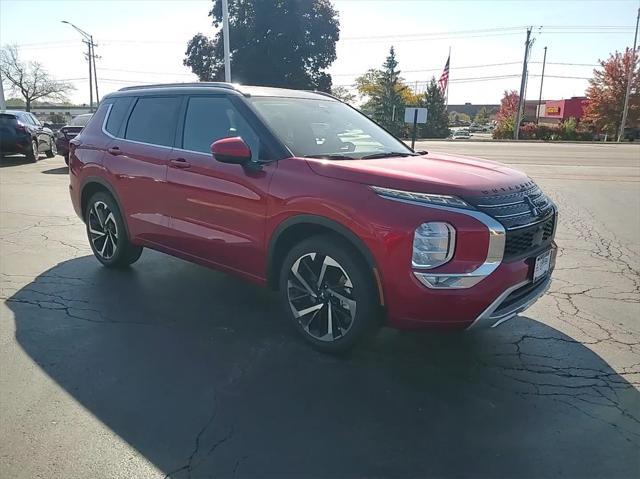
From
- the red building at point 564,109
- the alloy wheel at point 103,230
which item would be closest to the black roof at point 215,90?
the alloy wheel at point 103,230

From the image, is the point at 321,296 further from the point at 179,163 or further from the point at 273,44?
the point at 273,44

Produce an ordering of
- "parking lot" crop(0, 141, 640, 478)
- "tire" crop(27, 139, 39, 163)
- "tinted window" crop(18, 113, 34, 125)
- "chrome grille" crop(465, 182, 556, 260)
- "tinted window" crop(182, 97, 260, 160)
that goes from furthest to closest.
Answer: "tire" crop(27, 139, 39, 163) → "tinted window" crop(18, 113, 34, 125) → "tinted window" crop(182, 97, 260, 160) → "chrome grille" crop(465, 182, 556, 260) → "parking lot" crop(0, 141, 640, 478)

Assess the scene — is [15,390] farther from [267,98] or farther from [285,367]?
[267,98]

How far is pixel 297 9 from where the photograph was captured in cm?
3847

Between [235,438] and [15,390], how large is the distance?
148 centimetres

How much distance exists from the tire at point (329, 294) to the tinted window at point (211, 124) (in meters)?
0.94

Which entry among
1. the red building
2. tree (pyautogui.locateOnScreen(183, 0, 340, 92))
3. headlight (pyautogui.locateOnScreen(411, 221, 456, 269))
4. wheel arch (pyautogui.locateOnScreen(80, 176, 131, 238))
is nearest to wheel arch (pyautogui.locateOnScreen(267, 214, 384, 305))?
headlight (pyautogui.locateOnScreen(411, 221, 456, 269))

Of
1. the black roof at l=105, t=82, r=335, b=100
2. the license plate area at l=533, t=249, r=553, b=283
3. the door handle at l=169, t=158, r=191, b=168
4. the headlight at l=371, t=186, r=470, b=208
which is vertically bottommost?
the license plate area at l=533, t=249, r=553, b=283

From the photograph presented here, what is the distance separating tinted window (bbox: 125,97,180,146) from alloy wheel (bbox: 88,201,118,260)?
0.89 m

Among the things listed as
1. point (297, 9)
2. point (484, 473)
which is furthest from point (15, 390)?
point (297, 9)

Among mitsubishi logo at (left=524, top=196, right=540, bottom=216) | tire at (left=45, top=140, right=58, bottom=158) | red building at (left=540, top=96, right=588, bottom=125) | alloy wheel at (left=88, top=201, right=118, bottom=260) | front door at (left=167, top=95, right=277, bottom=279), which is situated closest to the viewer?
mitsubishi logo at (left=524, top=196, right=540, bottom=216)

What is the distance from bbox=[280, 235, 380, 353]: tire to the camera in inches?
128

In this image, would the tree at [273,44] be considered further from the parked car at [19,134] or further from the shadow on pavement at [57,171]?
the shadow on pavement at [57,171]

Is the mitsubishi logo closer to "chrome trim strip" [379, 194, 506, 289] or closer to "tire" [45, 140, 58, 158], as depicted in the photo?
"chrome trim strip" [379, 194, 506, 289]
